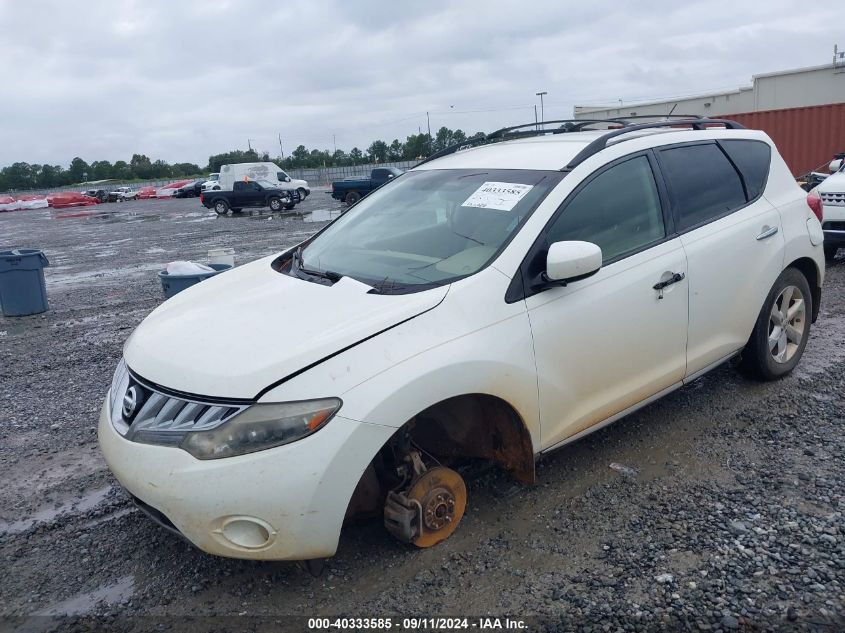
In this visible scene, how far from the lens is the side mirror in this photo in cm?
315

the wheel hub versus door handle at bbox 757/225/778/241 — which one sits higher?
door handle at bbox 757/225/778/241

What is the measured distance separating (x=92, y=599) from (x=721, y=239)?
3.69 meters

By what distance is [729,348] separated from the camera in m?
4.30

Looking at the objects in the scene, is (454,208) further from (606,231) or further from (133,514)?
(133,514)

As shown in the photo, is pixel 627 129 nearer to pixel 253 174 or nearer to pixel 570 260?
pixel 570 260

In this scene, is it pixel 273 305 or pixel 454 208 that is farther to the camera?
pixel 454 208

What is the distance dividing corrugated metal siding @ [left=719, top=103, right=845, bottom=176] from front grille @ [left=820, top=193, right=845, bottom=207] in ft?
34.3

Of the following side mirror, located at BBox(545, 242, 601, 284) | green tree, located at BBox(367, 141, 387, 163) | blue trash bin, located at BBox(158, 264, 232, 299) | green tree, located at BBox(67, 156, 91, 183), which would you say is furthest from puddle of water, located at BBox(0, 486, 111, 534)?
green tree, located at BBox(67, 156, 91, 183)

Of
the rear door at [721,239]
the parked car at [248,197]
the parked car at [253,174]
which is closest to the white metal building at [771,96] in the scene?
the parked car at [248,197]

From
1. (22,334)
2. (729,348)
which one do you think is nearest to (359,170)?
(22,334)

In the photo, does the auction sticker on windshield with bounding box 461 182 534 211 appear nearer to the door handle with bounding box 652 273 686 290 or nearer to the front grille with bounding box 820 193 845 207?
the door handle with bounding box 652 273 686 290

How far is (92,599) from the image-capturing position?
3014 mm

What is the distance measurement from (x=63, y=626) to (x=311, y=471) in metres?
1.25

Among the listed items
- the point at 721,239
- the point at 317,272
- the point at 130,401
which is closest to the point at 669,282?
the point at 721,239
